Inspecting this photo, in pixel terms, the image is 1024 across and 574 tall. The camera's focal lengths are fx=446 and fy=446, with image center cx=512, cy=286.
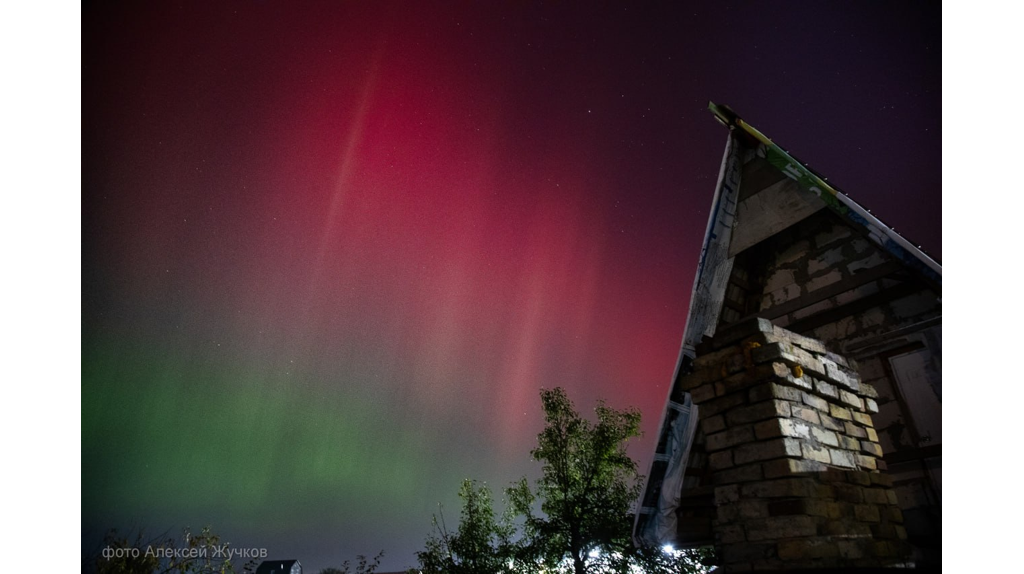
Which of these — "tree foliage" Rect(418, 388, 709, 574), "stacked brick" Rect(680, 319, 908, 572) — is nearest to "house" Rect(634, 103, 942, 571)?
"stacked brick" Rect(680, 319, 908, 572)

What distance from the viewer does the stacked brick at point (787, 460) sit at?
2.63 metres

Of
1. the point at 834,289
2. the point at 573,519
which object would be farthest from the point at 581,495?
the point at 834,289

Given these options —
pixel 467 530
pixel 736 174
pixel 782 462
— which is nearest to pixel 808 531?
pixel 782 462

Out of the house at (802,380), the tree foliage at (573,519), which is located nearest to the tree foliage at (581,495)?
the tree foliage at (573,519)

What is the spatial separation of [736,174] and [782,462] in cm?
536

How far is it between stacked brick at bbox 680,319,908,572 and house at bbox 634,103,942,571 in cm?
1

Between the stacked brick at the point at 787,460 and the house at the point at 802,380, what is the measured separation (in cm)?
1

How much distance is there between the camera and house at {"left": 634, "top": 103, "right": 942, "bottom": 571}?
2795 millimetres

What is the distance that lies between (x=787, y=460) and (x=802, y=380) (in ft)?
2.02

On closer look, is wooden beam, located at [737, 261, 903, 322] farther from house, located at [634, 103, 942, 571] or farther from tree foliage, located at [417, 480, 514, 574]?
tree foliage, located at [417, 480, 514, 574]

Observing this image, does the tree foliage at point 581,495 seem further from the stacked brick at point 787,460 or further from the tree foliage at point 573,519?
the stacked brick at point 787,460

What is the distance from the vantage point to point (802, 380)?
3.02 meters

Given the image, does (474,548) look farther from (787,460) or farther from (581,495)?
(787,460)

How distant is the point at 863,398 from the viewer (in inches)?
141
